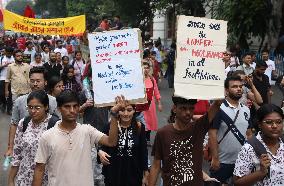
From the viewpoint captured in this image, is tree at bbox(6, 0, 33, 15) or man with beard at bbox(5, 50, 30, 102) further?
tree at bbox(6, 0, 33, 15)

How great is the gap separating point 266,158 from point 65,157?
152cm

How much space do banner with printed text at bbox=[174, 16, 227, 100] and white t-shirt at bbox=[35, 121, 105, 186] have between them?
88 cm

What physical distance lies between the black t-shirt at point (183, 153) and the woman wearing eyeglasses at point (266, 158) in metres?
0.51

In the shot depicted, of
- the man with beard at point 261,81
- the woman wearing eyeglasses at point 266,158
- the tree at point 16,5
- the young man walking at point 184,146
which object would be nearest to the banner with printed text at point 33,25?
the man with beard at point 261,81

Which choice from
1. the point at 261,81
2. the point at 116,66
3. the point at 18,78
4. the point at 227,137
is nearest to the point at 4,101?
the point at 18,78

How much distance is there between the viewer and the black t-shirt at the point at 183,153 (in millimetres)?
4586

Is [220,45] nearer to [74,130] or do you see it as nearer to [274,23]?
[74,130]

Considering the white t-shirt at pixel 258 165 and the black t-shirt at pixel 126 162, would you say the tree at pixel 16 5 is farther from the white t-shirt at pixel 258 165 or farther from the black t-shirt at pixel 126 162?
the white t-shirt at pixel 258 165

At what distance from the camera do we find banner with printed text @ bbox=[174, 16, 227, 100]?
14.5 ft

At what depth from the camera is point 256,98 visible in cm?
698

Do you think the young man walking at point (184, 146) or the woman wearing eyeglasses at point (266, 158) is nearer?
the woman wearing eyeglasses at point (266, 158)

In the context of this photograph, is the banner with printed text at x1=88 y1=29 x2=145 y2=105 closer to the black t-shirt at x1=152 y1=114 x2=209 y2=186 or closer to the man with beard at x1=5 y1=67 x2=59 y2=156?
the black t-shirt at x1=152 y1=114 x2=209 y2=186

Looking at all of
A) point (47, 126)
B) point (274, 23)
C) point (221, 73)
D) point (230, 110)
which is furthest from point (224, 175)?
point (274, 23)

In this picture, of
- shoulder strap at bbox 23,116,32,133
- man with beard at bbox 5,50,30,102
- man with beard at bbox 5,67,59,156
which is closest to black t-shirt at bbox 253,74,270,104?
man with beard at bbox 5,67,59,156
